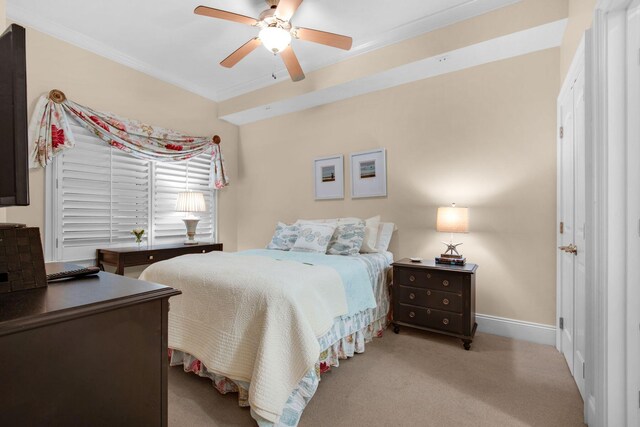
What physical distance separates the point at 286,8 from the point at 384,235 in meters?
2.27

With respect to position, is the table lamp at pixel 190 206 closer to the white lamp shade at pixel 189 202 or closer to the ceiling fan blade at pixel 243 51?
the white lamp shade at pixel 189 202

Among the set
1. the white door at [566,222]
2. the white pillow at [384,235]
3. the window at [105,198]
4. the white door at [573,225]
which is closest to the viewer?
the white door at [573,225]

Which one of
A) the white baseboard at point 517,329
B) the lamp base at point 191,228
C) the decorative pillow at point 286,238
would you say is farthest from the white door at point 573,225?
the lamp base at point 191,228

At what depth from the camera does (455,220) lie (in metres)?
2.79

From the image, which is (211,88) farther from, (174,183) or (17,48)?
(17,48)

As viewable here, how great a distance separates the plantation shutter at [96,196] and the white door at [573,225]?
4.16 metres

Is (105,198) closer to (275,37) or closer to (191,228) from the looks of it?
(191,228)

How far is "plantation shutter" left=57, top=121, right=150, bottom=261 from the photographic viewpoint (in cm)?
308

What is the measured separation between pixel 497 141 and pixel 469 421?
2.36m

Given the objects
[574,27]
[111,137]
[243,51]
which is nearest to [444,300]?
[574,27]

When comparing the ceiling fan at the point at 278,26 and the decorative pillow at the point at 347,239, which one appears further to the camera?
the decorative pillow at the point at 347,239

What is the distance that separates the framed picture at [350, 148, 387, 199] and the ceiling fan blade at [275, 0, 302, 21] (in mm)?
1740

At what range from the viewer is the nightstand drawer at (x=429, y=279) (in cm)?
264

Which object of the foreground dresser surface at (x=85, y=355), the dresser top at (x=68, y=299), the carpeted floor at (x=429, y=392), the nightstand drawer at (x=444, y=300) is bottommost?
the carpeted floor at (x=429, y=392)
